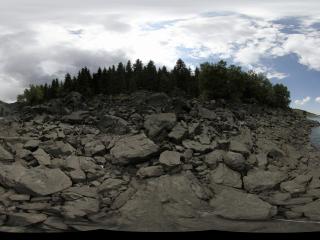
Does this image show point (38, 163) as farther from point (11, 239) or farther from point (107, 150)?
point (11, 239)

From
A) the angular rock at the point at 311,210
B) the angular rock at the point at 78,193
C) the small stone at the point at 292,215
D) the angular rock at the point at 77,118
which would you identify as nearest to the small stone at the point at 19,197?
the angular rock at the point at 78,193

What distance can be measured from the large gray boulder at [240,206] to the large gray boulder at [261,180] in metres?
0.93

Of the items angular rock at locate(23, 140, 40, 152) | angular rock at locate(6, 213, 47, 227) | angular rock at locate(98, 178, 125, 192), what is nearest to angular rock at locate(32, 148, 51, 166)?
angular rock at locate(23, 140, 40, 152)

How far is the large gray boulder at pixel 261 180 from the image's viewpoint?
16969 mm

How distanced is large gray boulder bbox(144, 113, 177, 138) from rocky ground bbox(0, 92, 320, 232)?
6 cm

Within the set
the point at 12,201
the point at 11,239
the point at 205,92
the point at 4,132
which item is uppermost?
the point at 205,92

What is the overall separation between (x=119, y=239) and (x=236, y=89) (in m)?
60.6

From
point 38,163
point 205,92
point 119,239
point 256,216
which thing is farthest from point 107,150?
point 205,92

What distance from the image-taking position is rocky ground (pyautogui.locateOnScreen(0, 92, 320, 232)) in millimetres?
14516

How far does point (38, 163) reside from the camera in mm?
18297

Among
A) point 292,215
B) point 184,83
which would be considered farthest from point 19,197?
point 184,83

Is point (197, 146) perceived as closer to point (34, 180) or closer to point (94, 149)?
point (94, 149)

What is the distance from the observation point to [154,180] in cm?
1697

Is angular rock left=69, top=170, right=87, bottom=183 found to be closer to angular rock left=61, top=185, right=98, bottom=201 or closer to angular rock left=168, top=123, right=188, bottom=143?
angular rock left=61, top=185, right=98, bottom=201
